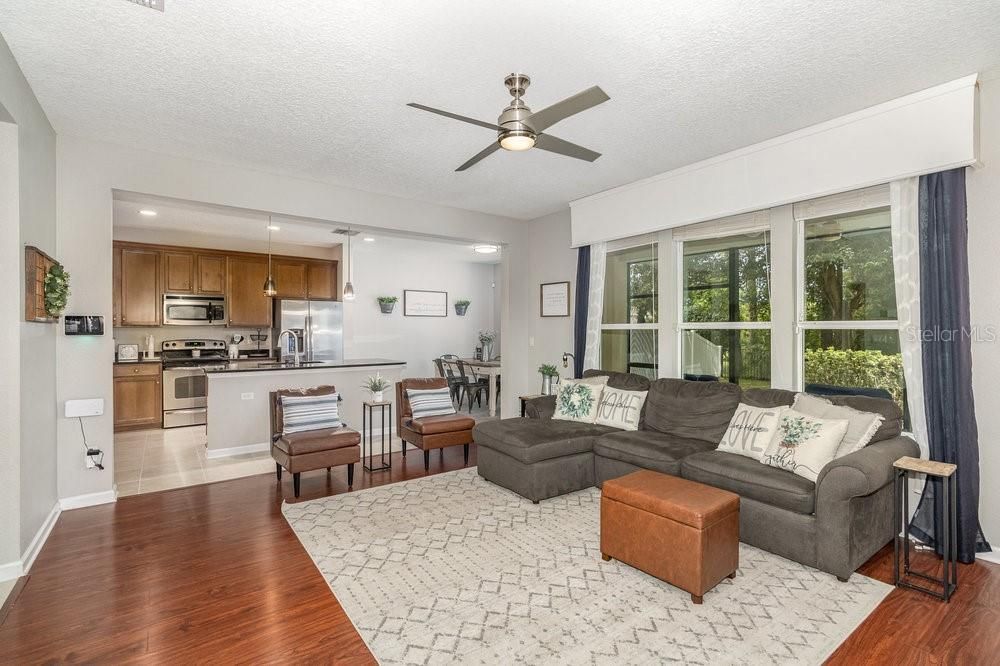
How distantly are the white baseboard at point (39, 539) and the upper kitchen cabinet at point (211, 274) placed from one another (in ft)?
14.2

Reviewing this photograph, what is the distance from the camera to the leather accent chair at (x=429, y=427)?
491 cm

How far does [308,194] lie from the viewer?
4.94 metres

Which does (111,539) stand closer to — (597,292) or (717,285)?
(597,292)

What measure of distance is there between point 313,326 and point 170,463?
3.19 m

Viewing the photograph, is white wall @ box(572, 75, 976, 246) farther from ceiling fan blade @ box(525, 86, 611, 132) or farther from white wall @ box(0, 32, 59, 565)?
white wall @ box(0, 32, 59, 565)

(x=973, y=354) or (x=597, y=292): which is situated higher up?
(x=597, y=292)

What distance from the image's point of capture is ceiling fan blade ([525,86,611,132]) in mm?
2326

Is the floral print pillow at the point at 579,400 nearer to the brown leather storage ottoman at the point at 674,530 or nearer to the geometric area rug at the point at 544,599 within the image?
the geometric area rug at the point at 544,599

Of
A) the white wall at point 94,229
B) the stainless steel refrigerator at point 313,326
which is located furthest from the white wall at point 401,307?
the white wall at point 94,229

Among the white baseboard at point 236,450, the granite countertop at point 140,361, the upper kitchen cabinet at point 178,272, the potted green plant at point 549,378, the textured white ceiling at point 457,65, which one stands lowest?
the white baseboard at point 236,450

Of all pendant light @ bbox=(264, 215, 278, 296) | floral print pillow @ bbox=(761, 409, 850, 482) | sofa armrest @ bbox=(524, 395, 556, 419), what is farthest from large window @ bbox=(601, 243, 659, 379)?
pendant light @ bbox=(264, 215, 278, 296)

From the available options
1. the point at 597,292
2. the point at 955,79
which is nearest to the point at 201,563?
the point at 597,292

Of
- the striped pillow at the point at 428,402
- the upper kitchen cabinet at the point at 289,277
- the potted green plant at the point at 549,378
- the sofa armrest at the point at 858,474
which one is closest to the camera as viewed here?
the sofa armrest at the point at 858,474

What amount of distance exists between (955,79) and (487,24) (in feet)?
9.50
